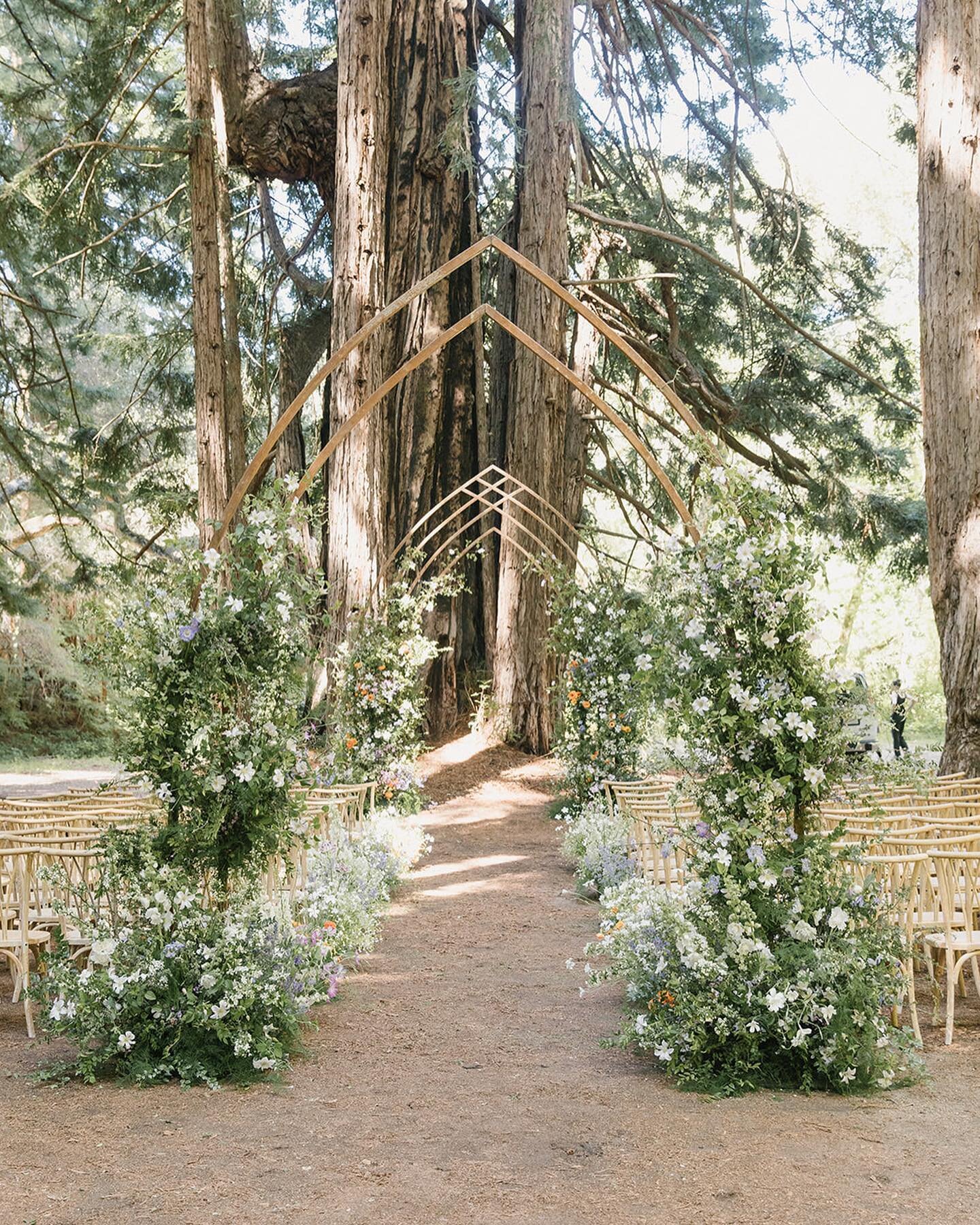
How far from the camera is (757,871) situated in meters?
4.43

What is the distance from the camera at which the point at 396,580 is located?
37.3 feet

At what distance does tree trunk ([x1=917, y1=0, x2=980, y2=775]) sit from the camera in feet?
26.6

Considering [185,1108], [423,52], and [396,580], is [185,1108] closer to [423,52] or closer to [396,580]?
[396,580]

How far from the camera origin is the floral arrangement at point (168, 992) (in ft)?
14.6

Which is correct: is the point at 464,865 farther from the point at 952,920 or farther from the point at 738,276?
the point at 738,276

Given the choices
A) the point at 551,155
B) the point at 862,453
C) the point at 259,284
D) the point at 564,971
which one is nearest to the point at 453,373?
the point at 551,155

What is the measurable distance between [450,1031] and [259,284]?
12.8 meters

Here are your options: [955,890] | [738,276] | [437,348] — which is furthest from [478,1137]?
[738,276]

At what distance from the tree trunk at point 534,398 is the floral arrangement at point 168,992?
8880mm

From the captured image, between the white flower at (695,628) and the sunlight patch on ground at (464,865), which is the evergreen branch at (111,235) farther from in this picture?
the white flower at (695,628)

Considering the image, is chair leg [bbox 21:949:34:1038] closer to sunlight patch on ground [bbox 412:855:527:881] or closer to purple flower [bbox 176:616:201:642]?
purple flower [bbox 176:616:201:642]

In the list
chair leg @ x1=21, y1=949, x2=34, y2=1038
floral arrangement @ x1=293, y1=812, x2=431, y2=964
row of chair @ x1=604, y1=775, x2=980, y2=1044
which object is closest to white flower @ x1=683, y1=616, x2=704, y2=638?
row of chair @ x1=604, y1=775, x2=980, y2=1044

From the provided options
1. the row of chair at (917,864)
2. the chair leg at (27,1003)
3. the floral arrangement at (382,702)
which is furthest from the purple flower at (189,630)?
the floral arrangement at (382,702)

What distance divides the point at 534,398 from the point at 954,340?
625 centimetres
